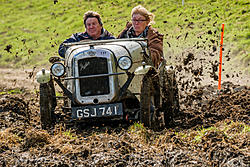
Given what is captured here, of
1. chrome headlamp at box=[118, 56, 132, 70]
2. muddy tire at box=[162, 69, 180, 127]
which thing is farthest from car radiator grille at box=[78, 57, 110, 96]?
muddy tire at box=[162, 69, 180, 127]

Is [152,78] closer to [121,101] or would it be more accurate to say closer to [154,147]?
[121,101]

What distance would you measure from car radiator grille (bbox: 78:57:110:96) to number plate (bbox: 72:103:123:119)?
10.4 inches

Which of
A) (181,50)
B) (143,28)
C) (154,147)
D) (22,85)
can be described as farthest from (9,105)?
(181,50)

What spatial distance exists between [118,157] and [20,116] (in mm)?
3291

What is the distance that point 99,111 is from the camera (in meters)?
6.82

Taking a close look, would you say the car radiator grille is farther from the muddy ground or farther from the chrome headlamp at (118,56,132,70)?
the muddy ground

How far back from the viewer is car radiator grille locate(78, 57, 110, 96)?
6.96 metres

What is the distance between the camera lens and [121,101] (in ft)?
23.7

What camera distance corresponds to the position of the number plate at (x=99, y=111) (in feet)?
22.4

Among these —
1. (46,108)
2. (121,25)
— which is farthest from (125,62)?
(121,25)

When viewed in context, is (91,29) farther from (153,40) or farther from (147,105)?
(147,105)

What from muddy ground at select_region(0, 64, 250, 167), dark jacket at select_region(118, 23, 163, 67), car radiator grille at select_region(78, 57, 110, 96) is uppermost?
dark jacket at select_region(118, 23, 163, 67)

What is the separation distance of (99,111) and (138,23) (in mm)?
2553

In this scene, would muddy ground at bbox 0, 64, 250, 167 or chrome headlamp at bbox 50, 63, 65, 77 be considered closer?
muddy ground at bbox 0, 64, 250, 167
